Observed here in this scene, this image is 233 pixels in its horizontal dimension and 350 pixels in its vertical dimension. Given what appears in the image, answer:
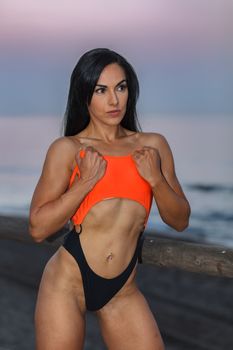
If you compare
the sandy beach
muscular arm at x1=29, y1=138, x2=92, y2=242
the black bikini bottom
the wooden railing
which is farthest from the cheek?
the sandy beach

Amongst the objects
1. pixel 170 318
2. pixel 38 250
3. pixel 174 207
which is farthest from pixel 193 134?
pixel 174 207

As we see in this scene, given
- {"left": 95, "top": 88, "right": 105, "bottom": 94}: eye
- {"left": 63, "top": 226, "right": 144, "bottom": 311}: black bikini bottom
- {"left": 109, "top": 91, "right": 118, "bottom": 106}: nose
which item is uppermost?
{"left": 95, "top": 88, "right": 105, "bottom": 94}: eye

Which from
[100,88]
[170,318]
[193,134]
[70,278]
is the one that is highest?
[100,88]

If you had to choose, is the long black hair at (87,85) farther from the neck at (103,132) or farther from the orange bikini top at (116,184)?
the orange bikini top at (116,184)

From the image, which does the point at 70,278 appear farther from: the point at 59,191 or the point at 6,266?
the point at 6,266

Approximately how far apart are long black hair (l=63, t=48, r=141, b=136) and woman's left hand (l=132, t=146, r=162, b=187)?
237 millimetres

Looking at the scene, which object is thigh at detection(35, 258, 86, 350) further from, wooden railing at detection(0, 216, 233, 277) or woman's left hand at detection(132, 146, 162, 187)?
wooden railing at detection(0, 216, 233, 277)

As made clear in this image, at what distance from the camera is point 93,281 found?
93.7 inches

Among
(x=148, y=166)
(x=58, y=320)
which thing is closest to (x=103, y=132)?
(x=148, y=166)

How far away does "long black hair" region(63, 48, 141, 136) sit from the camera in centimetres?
231

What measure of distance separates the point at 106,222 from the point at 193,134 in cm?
1665

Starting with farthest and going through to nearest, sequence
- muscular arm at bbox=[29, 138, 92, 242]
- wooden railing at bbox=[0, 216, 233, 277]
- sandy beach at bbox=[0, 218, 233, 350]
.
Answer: sandy beach at bbox=[0, 218, 233, 350] < wooden railing at bbox=[0, 216, 233, 277] < muscular arm at bbox=[29, 138, 92, 242]

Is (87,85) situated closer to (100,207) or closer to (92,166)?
(92,166)

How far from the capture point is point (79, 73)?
2.32 meters
